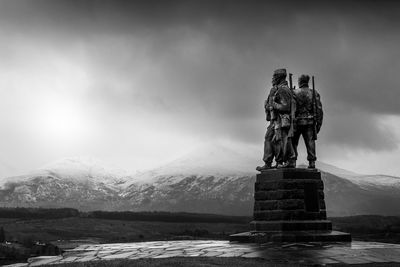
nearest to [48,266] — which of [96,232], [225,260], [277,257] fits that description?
[225,260]

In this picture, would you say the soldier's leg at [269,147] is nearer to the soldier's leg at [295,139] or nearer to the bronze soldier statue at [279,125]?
the bronze soldier statue at [279,125]

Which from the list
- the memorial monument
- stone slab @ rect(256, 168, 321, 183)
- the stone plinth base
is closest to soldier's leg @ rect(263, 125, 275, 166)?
the memorial monument

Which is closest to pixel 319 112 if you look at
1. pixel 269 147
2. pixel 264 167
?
pixel 269 147

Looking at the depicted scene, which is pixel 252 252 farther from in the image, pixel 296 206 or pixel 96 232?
pixel 96 232

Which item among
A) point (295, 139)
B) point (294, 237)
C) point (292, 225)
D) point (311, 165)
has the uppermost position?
point (295, 139)

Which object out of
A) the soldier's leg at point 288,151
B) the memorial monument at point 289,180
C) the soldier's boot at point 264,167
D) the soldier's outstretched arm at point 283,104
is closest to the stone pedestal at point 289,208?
the memorial monument at point 289,180

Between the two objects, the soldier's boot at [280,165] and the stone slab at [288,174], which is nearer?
the stone slab at [288,174]

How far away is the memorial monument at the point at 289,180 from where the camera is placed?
21750mm

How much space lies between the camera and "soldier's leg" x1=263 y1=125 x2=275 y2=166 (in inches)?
937

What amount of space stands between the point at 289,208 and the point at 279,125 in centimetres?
348

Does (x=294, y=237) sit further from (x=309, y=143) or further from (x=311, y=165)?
(x=309, y=143)

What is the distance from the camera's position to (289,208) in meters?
22.1

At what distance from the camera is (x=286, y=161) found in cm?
2336

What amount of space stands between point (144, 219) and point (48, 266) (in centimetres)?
16684
